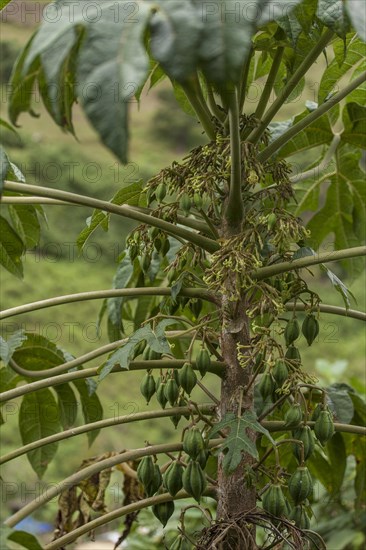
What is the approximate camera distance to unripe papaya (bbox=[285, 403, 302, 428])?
102 centimetres

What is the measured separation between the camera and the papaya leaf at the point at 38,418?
142cm

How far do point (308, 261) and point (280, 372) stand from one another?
0.15 metres

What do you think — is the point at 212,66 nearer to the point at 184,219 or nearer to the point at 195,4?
the point at 195,4

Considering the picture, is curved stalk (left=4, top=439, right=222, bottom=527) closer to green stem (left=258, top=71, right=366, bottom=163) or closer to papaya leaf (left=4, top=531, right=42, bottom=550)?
papaya leaf (left=4, top=531, right=42, bottom=550)

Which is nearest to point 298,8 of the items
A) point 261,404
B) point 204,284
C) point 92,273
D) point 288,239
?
point 288,239

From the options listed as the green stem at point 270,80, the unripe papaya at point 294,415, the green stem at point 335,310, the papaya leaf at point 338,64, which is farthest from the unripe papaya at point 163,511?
the papaya leaf at point 338,64

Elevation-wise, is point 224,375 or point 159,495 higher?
point 224,375

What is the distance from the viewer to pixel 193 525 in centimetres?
233

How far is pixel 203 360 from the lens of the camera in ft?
3.40

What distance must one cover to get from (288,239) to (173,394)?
0.83 feet

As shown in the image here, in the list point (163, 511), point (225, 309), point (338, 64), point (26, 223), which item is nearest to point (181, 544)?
point (163, 511)

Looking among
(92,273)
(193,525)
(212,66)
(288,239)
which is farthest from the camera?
(92,273)

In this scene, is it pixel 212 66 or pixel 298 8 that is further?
pixel 298 8

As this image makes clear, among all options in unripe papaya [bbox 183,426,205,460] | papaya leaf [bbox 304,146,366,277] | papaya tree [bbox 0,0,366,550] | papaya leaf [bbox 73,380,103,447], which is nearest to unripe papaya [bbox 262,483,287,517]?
papaya tree [bbox 0,0,366,550]
